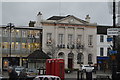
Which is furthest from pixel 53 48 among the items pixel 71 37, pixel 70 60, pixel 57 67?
pixel 57 67

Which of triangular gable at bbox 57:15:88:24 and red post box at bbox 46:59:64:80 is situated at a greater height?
triangular gable at bbox 57:15:88:24

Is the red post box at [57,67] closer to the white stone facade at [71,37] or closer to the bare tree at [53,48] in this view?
the bare tree at [53,48]

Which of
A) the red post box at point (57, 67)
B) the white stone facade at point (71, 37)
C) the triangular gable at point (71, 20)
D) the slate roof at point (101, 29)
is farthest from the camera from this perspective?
the slate roof at point (101, 29)

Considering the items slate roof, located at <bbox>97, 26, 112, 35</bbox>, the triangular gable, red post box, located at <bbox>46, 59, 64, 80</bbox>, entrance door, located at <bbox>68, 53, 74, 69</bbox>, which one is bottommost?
entrance door, located at <bbox>68, 53, 74, 69</bbox>

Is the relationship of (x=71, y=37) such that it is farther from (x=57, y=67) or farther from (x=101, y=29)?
(x=57, y=67)

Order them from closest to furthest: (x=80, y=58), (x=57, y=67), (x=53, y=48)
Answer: (x=57, y=67), (x=53, y=48), (x=80, y=58)

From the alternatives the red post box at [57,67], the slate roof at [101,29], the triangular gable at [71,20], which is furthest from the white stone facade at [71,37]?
the red post box at [57,67]

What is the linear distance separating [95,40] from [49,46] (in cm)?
975

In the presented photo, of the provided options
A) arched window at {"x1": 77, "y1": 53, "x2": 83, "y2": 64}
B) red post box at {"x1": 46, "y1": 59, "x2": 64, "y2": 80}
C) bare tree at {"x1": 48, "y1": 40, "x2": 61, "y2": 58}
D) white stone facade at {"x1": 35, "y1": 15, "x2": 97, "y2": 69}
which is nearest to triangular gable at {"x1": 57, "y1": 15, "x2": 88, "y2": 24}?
white stone facade at {"x1": 35, "y1": 15, "x2": 97, "y2": 69}

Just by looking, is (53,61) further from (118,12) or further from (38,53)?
(38,53)

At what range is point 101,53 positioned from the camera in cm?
5797

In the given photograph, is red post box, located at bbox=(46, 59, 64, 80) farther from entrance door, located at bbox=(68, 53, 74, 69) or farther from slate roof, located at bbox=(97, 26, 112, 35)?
slate roof, located at bbox=(97, 26, 112, 35)

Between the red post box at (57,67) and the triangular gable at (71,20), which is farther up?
the triangular gable at (71,20)

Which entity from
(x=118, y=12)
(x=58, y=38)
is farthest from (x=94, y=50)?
(x=118, y=12)
